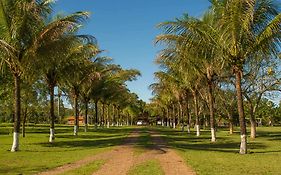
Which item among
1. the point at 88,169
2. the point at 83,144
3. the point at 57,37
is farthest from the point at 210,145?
the point at 88,169

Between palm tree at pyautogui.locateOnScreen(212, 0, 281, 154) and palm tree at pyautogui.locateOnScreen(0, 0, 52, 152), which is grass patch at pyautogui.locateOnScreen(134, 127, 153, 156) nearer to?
palm tree at pyautogui.locateOnScreen(212, 0, 281, 154)

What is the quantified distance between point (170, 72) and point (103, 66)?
800cm

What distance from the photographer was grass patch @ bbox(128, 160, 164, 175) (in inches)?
518

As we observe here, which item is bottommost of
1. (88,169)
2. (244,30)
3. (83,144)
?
(88,169)

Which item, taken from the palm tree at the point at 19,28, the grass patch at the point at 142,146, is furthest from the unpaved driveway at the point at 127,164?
the palm tree at the point at 19,28

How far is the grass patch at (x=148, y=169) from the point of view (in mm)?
13161

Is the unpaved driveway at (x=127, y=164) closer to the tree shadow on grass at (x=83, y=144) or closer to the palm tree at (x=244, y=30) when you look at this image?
the palm tree at (x=244, y=30)

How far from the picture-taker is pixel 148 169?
14062 millimetres

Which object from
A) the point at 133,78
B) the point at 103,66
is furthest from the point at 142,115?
the point at 103,66

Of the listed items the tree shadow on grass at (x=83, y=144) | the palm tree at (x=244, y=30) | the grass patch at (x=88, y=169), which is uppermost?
the palm tree at (x=244, y=30)

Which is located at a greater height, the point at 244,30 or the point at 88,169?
the point at 244,30

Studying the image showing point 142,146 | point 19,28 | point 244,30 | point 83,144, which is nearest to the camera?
point 244,30

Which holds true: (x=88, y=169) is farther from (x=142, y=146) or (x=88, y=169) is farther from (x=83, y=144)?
(x=83, y=144)

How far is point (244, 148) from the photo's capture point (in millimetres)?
19828
